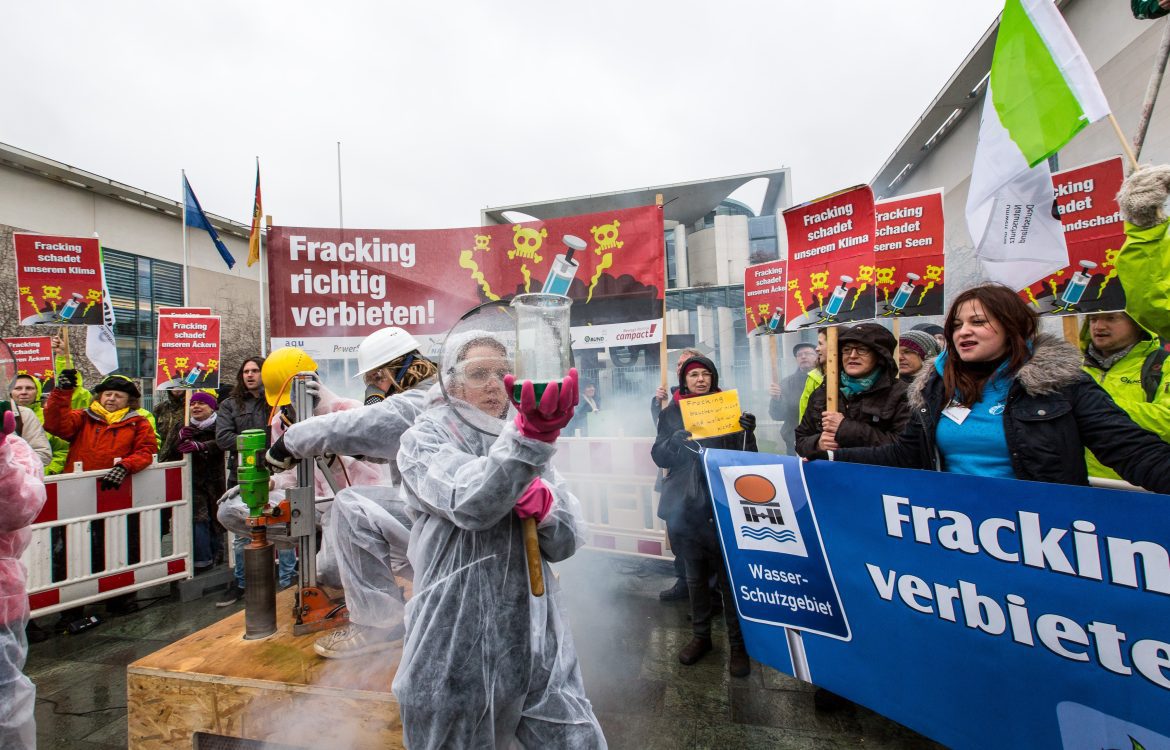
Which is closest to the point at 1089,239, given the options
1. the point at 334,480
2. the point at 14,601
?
the point at 334,480

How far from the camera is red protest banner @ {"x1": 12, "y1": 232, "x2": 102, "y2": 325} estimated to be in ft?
19.1

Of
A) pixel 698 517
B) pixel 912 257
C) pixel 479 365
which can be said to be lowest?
pixel 698 517

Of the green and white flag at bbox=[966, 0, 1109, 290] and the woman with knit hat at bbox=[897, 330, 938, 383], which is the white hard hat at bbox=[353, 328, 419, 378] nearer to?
the green and white flag at bbox=[966, 0, 1109, 290]

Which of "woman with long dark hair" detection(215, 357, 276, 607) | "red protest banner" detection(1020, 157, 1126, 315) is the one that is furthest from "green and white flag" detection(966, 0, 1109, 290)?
"woman with long dark hair" detection(215, 357, 276, 607)

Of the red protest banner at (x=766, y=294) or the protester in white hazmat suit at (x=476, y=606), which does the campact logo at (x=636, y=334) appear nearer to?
the red protest banner at (x=766, y=294)

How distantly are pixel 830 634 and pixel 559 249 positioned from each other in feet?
13.5

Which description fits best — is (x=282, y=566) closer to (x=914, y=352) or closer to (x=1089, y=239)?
(x=914, y=352)

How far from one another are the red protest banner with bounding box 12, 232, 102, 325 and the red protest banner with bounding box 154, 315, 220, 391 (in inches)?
56.1

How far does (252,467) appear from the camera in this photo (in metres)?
2.67

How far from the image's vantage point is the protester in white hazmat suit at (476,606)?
1620 millimetres

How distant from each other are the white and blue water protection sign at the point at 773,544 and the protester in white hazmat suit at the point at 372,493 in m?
1.66

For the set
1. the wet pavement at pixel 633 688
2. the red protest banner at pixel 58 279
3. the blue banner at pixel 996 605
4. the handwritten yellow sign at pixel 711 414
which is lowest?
the wet pavement at pixel 633 688

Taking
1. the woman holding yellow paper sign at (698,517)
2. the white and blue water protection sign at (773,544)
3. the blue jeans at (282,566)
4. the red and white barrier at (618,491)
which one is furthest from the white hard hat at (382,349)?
the blue jeans at (282,566)

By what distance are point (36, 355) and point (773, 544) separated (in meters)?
7.80
